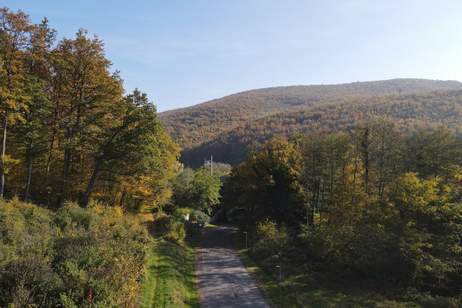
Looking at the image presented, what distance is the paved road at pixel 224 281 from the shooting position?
17719 mm

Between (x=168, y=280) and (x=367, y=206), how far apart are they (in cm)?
1357

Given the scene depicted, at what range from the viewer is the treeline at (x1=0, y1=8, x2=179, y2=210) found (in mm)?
23656

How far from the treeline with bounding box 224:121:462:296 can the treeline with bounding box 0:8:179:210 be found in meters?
11.9

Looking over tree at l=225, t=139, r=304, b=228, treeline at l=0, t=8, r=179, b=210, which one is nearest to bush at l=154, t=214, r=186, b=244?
treeline at l=0, t=8, r=179, b=210

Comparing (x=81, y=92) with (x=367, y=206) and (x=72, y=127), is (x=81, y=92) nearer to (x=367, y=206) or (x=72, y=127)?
(x=72, y=127)

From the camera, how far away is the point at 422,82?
197 metres

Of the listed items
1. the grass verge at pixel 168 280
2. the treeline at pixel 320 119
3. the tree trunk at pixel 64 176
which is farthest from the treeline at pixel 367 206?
the treeline at pixel 320 119

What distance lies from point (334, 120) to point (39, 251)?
9073 cm

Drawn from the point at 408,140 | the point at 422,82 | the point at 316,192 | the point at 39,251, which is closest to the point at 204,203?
the point at 316,192

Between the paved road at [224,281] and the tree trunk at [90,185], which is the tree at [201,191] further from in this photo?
the tree trunk at [90,185]

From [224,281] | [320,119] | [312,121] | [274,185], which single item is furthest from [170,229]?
[312,121]

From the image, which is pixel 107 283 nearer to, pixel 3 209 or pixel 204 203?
pixel 3 209

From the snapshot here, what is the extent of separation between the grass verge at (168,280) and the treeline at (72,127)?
6.13 m

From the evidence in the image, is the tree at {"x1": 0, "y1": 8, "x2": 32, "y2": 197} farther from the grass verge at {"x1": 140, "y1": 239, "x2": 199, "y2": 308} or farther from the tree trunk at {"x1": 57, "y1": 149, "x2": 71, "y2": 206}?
the grass verge at {"x1": 140, "y1": 239, "x2": 199, "y2": 308}
